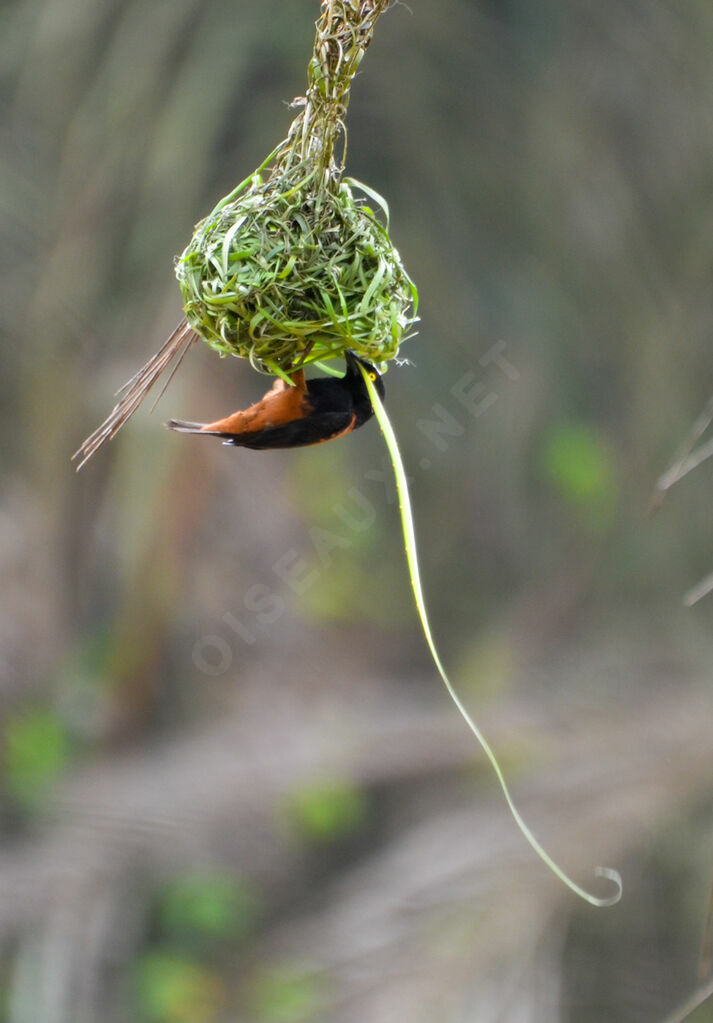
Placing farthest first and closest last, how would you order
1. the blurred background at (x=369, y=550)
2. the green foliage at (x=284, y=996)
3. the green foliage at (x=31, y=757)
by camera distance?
1. the green foliage at (x=31, y=757)
2. the blurred background at (x=369, y=550)
3. the green foliage at (x=284, y=996)

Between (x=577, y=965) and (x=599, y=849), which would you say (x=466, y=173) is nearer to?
(x=599, y=849)

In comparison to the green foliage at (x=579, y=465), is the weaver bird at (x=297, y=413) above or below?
above

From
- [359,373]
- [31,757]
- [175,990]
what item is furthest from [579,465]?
[359,373]

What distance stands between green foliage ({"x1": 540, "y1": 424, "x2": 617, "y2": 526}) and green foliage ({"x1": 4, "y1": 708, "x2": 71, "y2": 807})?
1.77m

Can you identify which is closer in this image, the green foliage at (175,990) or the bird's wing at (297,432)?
the bird's wing at (297,432)

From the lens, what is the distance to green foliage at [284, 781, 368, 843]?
3580mm

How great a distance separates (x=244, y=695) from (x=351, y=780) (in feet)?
1.49

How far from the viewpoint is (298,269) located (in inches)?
39.4

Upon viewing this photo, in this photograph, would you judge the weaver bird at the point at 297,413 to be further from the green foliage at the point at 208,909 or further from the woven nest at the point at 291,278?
the green foliage at the point at 208,909

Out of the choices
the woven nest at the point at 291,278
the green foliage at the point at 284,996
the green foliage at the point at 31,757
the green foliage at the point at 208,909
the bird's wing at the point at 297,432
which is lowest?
the green foliage at the point at 284,996

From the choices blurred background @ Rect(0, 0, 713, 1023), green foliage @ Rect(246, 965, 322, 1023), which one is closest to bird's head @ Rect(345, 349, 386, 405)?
blurred background @ Rect(0, 0, 713, 1023)

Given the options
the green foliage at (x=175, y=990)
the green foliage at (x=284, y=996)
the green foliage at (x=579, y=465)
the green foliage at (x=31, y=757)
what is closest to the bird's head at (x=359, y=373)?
the green foliage at (x=284, y=996)

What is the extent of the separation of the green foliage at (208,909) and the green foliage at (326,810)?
27 centimetres

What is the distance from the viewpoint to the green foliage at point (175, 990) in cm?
342
